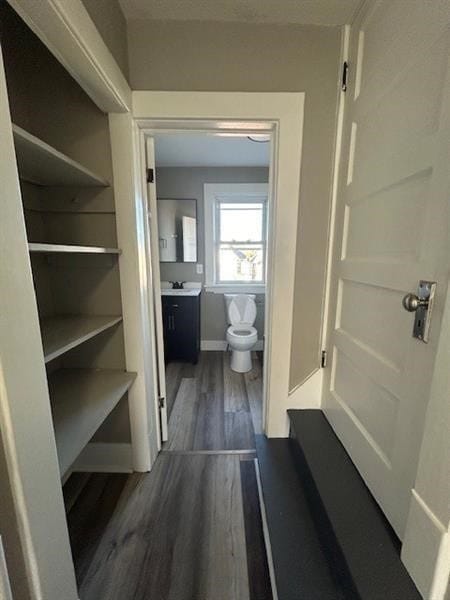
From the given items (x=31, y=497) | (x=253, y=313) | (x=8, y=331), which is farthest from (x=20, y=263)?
(x=253, y=313)

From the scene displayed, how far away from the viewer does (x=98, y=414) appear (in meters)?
1.10

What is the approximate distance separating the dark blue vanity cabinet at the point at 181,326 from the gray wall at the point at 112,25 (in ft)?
6.87

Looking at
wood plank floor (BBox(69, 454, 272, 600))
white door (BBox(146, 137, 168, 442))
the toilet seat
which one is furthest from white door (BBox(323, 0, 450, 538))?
the toilet seat

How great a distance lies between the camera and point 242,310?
3.29 m

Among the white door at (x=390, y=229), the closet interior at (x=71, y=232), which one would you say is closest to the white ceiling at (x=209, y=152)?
the closet interior at (x=71, y=232)

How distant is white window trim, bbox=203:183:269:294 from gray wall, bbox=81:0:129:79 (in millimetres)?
2073

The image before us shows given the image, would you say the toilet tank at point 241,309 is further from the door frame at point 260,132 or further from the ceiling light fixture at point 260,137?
the door frame at point 260,132

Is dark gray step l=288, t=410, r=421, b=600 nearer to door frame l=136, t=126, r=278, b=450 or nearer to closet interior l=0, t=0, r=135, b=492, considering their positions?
door frame l=136, t=126, r=278, b=450

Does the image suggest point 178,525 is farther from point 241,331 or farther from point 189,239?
point 189,239

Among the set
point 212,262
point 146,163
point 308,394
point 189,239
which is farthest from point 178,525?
point 189,239

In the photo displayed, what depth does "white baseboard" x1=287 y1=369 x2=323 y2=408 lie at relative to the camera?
1.51 metres

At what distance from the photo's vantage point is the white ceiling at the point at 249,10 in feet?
3.51

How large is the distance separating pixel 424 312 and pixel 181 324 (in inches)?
101

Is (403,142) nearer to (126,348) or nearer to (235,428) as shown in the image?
(126,348)
